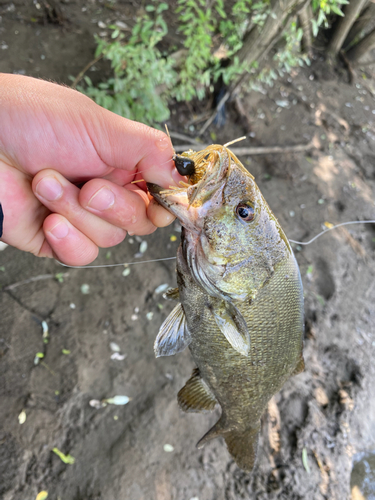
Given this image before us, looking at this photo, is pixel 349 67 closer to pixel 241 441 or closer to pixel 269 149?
pixel 269 149

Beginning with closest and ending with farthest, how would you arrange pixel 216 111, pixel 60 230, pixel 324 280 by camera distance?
pixel 60 230
pixel 324 280
pixel 216 111

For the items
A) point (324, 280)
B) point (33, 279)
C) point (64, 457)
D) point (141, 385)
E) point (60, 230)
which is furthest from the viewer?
point (324, 280)

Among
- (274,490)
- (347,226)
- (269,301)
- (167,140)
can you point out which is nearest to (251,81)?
(347,226)

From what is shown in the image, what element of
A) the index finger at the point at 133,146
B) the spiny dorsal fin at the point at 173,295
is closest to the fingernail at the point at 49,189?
the index finger at the point at 133,146

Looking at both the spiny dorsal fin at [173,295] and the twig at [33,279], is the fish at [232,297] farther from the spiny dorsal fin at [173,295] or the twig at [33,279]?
the twig at [33,279]

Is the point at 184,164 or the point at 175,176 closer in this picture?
the point at 184,164

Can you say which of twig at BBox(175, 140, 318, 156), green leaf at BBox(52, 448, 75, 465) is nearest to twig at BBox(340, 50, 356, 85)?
twig at BBox(175, 140, 318, 156)

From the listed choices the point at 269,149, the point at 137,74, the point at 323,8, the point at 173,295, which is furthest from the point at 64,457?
the point at 323,8

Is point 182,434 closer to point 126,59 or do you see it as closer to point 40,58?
point 126,59
